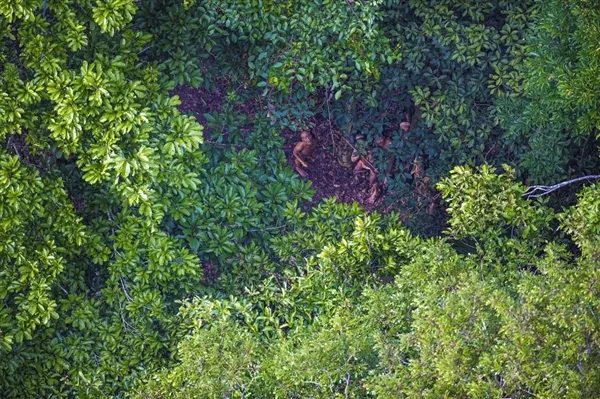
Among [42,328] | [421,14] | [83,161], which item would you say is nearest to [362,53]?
[421,14]

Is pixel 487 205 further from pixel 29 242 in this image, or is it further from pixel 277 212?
pixel 29 242

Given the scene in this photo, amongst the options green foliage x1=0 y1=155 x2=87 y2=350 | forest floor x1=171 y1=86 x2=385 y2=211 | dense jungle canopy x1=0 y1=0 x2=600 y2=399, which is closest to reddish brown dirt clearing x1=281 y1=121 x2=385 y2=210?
forest floor x1=171 y1=86 x2=385 y2=211

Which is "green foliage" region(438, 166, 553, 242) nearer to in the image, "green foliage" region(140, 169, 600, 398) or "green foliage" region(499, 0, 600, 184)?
"green foliage" region(140, 169, 600, 398)

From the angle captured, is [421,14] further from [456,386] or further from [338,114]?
[456,386]

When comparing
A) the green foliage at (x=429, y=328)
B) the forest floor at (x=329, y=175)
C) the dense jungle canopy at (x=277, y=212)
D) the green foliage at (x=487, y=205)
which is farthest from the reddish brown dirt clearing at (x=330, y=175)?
the green foliage at (x=487, y=205)

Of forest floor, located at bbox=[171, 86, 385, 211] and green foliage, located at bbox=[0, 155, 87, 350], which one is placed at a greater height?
forest floor, located at bbox=[171, 86, 385, 211]

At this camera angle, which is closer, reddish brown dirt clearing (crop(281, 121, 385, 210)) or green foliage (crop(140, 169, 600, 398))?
green foliage (crop(140, 169, 600, 398))

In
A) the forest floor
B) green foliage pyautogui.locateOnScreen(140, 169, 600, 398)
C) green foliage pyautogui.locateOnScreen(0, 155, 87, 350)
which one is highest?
the forest floor

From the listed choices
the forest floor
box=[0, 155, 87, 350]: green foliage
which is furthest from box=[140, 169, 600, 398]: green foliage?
the forest floor

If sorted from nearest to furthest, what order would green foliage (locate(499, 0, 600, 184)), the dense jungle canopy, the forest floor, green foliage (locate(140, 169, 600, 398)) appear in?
green foliage (locate(140, 169, 600, 398)) < the dense jungle canopy < green foliage (locate(499, 0, 600, 184)) < the forest floor

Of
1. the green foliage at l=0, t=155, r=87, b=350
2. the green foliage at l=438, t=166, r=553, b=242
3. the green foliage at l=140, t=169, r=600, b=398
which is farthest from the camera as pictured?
Answer: the green foliage at l=438, t=166, r=553, b=242
